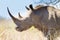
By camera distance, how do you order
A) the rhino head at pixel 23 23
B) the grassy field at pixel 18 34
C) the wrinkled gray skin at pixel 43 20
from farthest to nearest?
the grassy field at pixel 18 34 → the rhino head at pixel 23 23 → the wrinkled gray skin at pixel 43 20

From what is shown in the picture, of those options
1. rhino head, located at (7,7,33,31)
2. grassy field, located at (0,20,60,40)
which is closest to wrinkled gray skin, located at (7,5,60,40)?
rhino head, located at (7,7,33,31)

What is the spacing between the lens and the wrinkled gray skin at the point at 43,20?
7.57 m

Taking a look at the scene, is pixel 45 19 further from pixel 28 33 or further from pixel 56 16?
pixel 28 33

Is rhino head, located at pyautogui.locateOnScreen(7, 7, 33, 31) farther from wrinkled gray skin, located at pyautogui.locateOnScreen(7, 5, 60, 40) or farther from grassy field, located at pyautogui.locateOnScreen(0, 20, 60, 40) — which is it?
grassy field, located at pyautogui.locateOnScreen(0, 20, 60, 40)

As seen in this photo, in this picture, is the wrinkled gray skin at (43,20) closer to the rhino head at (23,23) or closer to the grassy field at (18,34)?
the rhino head at (23,23)

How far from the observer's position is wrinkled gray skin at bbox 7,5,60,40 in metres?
7.57

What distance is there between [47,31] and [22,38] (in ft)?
9.39

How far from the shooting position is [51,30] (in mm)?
7621

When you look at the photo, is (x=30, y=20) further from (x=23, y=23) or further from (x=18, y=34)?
(x=18, y=34)

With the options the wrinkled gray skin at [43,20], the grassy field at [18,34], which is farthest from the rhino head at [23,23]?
the grassy field at [18,34]

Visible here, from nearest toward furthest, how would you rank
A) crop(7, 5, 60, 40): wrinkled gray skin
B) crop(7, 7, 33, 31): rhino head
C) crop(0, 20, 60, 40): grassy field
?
crop(7, 5, 60, 40): wrinkled gray skin → crop(7, 7, 33, 31): rhino head → crop(0, 20, 60, 40): grassy field

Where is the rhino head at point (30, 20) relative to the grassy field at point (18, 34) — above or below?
above

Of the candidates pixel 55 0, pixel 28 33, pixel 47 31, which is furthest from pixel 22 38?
pixel 47 31

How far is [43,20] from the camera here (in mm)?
7645
